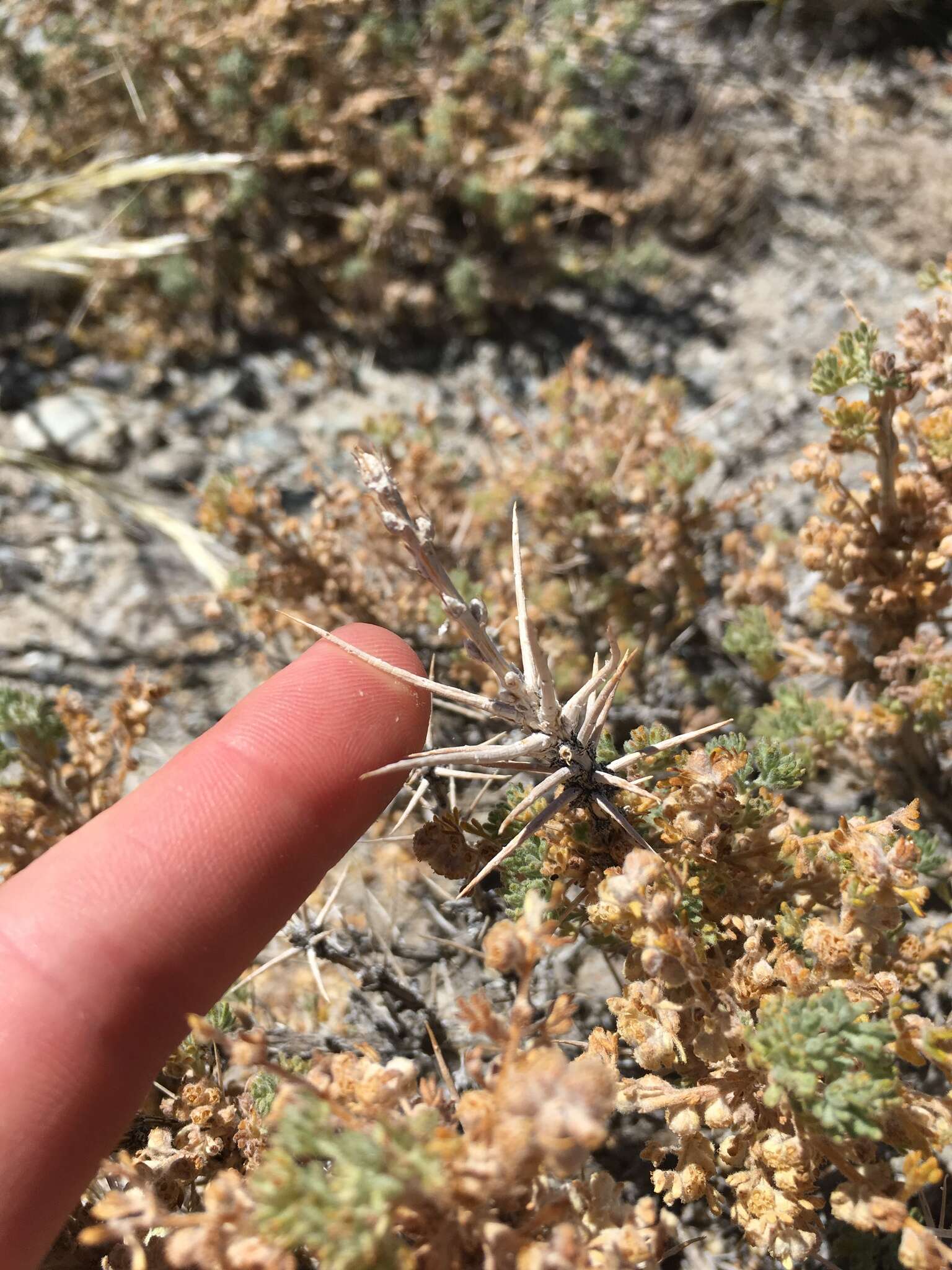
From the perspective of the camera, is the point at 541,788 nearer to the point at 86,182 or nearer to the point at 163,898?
the point at 163,898

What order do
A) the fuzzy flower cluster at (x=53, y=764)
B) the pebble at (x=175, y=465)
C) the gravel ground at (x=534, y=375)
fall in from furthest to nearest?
the pebble at (x=175, y=465)
the gravel ground at (x=534, y=375)
the fuzzy flower cluster at (x=53, y=764)

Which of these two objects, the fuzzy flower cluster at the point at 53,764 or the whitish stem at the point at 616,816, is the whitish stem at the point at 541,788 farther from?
the fuzzy flower cluster at the point at 53,764

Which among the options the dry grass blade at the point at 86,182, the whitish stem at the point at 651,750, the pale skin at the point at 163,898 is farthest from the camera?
the dry grass blade at the point at 86,182

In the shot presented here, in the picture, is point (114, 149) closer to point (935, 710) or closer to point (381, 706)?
point (381, 706)

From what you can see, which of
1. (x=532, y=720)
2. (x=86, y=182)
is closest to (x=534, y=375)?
(x=86, y=182)

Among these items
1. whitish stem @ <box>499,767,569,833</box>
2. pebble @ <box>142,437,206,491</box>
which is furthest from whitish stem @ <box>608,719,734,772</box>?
pebble @ <box>142,437,206,491</box>

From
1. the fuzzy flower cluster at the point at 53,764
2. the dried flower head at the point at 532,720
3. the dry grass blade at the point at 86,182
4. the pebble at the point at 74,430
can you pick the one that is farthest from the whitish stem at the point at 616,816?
the pebble at the point at 74,430

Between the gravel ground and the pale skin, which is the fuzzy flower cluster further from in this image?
the gravel ground
